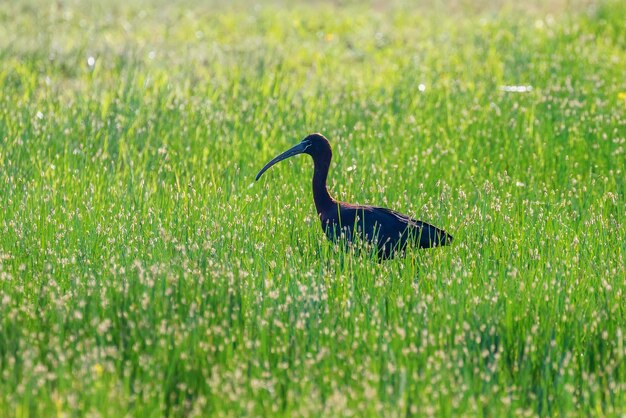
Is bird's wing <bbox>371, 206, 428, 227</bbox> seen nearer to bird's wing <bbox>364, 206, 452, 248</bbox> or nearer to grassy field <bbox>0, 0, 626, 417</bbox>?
bird's wing <bbox>364, 206, 452, 248</bbox>

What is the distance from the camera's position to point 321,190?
6.56 m

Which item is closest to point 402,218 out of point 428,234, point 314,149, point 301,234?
point 428,234

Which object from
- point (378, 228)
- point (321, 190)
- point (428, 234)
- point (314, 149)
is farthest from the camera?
point (314, 149)

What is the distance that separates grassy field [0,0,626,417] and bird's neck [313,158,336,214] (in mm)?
154

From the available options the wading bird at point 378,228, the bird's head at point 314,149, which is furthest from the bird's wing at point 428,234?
the bird's head at point 314,149

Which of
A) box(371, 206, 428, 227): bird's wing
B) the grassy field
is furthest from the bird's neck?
box(371, 206, 428, 227): bird's wing

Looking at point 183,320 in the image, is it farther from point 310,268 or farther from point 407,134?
point 407,134

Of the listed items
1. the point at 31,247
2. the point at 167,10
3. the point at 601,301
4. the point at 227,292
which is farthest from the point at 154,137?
the point at 167,10

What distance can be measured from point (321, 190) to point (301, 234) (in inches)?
14.0

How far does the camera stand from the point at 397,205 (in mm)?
6766

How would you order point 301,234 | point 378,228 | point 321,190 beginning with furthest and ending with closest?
point 321,190 → point 301,234 → point 378,228

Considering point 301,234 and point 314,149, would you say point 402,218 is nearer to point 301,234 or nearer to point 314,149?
point 301,234

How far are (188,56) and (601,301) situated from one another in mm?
8231

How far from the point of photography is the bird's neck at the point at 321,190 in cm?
649
